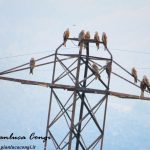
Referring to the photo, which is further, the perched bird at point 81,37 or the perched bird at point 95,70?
the perched bird at point 95,70

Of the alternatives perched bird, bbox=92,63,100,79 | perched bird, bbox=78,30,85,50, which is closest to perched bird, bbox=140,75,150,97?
perched bird, bbox=92,63,100,79

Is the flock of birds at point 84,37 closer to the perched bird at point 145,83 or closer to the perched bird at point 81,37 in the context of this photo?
the perched bird at point 81,37

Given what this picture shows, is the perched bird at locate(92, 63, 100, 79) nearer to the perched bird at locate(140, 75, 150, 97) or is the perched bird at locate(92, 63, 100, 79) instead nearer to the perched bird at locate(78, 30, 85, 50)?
the perched bird at locate(78, 30, 85, 50)

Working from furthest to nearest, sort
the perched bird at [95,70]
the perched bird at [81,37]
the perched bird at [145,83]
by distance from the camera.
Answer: the perched bird at [145,83] → the perched bird at [95,70] → the perched bird at [81,37]

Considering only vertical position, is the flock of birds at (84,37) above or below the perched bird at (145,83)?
above

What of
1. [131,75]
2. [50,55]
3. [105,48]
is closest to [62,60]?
[50,55]

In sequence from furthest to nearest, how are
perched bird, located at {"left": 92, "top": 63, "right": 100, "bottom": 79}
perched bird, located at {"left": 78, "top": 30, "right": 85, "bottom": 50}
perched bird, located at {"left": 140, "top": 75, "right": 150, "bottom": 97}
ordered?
1. perched bird, located at {"left": 140, "top": 75, "right": 150, "bottom": 97}
2. perched bird, located at {"left": 92, "top": 63, "right": 100, "bottom": 79}
3. perched bird, located at {"left": 78, "top": 30, "right": 85, "bottom": 50}

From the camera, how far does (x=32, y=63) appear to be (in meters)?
28.2

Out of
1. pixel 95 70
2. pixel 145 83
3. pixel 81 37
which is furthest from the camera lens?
pixel 145 83

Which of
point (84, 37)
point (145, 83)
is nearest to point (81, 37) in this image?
point (84, 37)

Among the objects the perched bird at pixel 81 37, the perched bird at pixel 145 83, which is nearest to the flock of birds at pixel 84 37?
the perched bird at pixel 81 37

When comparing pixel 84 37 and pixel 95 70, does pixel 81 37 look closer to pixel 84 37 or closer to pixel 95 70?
pixel 84 37

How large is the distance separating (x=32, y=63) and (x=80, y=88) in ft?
10.7

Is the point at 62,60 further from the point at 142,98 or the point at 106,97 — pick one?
the point at 142,98
